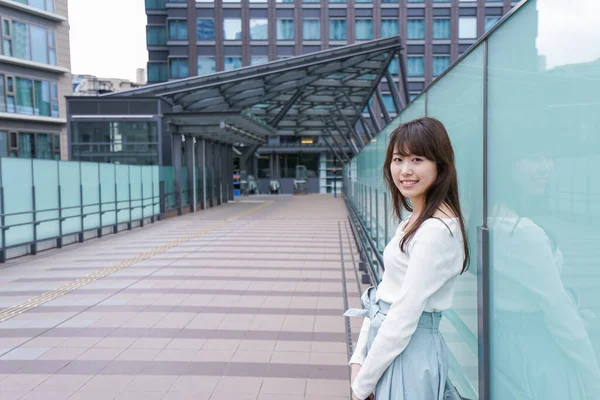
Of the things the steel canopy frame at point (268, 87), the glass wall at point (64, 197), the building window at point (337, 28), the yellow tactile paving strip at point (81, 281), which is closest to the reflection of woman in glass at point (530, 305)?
the yellow tactile paving strip at point (81, 281)

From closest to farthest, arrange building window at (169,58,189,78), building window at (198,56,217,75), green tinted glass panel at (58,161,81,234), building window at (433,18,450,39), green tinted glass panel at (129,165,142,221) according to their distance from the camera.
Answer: green tinted glass panel at (58,161,81,234) → green tinted glass panel at (129,165,142,221) → building window at (433,18,450,39) → building window at (198,56,217,75) → building window at (169,58,189,78)

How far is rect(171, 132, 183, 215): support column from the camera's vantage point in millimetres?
24594

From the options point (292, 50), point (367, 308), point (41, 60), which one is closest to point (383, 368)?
point (367, 308)

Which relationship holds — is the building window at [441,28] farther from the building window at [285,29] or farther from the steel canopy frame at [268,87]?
the steel canopy frame at [268,87]

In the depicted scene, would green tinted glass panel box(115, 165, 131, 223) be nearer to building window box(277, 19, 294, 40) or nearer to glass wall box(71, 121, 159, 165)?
glass wall box(71, 121, 159, 165)

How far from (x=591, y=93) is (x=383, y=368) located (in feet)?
3.27

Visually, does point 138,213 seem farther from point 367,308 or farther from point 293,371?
point 367,308

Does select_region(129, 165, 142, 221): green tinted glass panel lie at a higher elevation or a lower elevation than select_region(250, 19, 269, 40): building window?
lower

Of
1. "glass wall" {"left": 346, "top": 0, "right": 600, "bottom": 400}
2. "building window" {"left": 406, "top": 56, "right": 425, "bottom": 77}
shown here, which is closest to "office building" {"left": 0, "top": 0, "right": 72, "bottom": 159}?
"building window" {"left": 406, "top": 56, "right": 425, "bottom": 77}

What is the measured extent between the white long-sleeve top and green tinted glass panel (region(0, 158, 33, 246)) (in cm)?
1102

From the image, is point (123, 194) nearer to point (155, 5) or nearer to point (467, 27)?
point (155, 5)

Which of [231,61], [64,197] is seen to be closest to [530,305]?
[64,197]

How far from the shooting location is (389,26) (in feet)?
164

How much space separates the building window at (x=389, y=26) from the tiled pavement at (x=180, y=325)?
40509 millimetres
